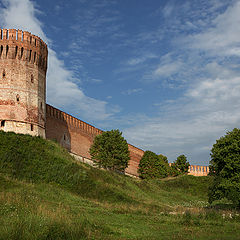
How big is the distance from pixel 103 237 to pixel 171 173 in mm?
48735

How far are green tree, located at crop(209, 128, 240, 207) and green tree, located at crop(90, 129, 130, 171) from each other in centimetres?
2145

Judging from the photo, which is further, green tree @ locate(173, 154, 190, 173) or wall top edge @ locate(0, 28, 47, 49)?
green tree @ locate(173, 154, 190, 173)

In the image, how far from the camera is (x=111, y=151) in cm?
3972

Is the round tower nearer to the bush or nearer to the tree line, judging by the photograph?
the tree line

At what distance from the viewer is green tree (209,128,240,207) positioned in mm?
16819

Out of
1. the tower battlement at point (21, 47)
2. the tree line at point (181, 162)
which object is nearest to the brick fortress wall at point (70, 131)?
the tree line at point (181, 162)

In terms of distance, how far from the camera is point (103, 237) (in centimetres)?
832

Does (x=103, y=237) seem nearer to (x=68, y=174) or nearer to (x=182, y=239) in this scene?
(x=182, y=239)

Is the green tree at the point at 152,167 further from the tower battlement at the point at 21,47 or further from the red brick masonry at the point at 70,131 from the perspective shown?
the tower battlement at the point at 21,47

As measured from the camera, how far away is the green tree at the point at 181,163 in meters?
57.7

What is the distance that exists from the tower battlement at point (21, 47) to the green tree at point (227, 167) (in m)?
21.7

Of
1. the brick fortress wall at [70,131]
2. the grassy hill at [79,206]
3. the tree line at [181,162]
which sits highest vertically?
the brick fortress wall at [70,131]

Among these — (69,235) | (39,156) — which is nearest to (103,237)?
(69,235)

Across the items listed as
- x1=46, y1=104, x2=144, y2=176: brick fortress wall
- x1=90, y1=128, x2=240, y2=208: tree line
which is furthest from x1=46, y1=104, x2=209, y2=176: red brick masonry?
x1=90, y1=128, x2=240, y2=208: tree line
